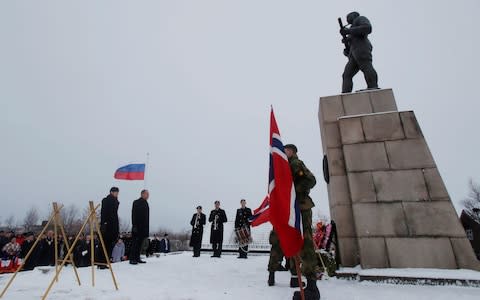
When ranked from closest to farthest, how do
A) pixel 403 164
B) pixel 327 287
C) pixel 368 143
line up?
pixel 327 287 → pixel 403 164 → pixel 368 143

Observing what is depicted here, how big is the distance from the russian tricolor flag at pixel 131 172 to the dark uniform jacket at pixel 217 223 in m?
4.25

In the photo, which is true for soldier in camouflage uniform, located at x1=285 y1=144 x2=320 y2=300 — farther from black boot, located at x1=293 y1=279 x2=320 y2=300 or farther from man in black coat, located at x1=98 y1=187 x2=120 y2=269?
man in black coat, located at x1=98 y1=187 x2=120 y2=269

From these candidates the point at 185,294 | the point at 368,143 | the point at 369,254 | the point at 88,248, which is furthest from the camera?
the point at 88,248

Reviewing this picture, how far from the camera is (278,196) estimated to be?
3.35m

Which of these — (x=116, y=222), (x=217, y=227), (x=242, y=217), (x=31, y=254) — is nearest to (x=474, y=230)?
(x=242, y=217)

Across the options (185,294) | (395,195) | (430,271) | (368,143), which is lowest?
(185,294)

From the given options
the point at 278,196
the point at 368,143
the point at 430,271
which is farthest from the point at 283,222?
the point at 368,143

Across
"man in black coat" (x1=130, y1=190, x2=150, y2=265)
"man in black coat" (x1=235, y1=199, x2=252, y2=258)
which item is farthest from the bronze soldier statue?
"man in black coat" (x1=130, y1=190, x2=150, y2=265)

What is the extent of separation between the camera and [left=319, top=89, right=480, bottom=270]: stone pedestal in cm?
475

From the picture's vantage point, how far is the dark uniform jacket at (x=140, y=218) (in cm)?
798

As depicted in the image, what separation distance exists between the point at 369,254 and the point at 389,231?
1.93ft

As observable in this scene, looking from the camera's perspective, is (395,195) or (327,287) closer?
(327,287)

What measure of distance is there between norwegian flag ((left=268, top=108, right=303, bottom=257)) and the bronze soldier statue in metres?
4.88

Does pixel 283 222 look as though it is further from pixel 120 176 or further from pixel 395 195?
pixel 120 176
